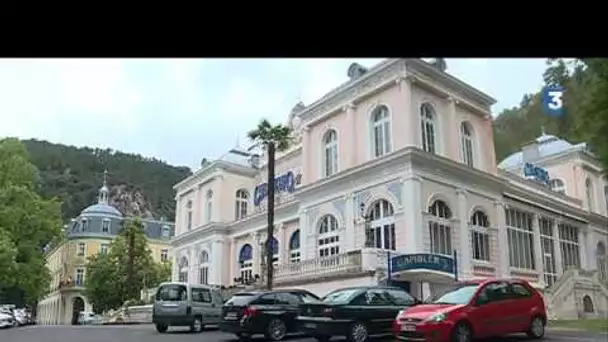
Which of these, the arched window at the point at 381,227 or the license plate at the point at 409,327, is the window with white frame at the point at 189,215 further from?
the license plate at the point at 409,327

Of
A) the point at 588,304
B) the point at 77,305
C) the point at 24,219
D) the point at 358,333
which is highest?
the point at 24,219

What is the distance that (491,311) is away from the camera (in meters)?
13.5

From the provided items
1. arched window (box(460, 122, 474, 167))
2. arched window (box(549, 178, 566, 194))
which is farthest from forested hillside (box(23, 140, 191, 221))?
arched window (box(460, 122, 474, 167))

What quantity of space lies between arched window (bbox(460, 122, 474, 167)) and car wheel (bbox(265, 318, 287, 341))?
16.9 metres

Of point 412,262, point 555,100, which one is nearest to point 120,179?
point 412,262

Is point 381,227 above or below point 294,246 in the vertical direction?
below

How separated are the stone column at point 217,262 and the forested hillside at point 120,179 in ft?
116

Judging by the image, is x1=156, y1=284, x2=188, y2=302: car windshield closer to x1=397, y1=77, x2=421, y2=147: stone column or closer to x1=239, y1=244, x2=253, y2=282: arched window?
x1=397, y1=77, x2=421, y2=147: stone column

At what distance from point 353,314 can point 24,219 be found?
24999 millimetres

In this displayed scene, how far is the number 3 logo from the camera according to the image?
48.1 feet

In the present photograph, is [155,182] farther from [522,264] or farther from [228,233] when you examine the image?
[522,264]

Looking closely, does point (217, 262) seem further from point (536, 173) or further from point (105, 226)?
point (105, 226)

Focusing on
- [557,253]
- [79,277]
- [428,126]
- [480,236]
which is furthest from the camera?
[79,277]

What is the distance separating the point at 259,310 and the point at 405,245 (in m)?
11.2
